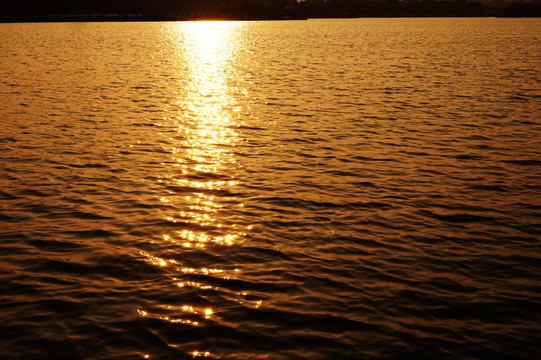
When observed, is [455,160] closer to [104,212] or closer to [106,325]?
[104,212]

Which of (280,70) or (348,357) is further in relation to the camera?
(280,70)

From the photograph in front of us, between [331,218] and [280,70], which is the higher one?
[280,70]

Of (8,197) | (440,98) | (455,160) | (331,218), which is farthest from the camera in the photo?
(440,98)

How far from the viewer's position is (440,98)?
4872cm

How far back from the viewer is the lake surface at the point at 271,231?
1304 cm

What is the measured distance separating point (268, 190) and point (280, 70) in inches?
2123

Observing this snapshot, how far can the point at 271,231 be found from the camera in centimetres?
1933

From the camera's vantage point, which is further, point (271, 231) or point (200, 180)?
point (200, 180)

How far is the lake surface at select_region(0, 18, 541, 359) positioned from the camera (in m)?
13.0

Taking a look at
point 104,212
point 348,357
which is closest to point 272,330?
point 348,357

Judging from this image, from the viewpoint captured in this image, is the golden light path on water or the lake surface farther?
the golden light path on water

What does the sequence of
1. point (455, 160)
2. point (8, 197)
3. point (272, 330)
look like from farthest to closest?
point (455, 160)
point (8, 197)
point (272, 330)

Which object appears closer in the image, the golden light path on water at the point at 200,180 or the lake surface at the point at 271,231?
the lake surface at the point at 271,231

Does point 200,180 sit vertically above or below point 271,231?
above
